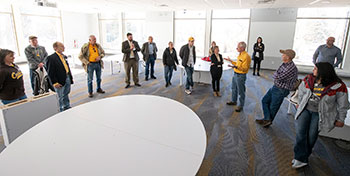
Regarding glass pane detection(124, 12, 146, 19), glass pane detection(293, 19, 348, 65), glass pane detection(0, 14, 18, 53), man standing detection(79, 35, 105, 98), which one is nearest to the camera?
man standing detection(79, 35, 105, 98)

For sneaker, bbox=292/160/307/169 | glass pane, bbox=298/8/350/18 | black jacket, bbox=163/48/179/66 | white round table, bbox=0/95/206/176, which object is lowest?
sneaker, bbox=292/160/307/169

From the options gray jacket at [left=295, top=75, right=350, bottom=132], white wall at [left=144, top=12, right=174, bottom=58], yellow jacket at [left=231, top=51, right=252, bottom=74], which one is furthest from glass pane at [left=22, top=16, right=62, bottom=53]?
gray jacket at [left=295, top=75, right=350, bottom=132]

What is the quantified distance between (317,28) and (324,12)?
2.13 feet

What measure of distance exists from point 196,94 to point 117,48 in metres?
9.19

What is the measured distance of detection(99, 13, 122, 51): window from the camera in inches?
508

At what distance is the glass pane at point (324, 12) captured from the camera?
809 centimetres

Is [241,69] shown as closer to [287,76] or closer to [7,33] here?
[287,76]

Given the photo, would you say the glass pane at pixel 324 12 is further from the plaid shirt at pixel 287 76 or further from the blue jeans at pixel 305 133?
the blue jeans at pixel 305 133

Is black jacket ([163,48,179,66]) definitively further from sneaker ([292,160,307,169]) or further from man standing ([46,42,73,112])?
sneaker ([292,160,307,169])

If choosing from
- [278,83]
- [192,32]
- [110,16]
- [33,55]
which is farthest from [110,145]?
[110,16]

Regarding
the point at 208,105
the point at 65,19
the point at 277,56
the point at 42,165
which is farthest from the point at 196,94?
the point at 65,19

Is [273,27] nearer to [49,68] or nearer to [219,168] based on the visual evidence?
[219,168]

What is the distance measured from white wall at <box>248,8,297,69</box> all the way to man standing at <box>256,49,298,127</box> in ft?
20.7

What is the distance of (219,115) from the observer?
4227 mm
